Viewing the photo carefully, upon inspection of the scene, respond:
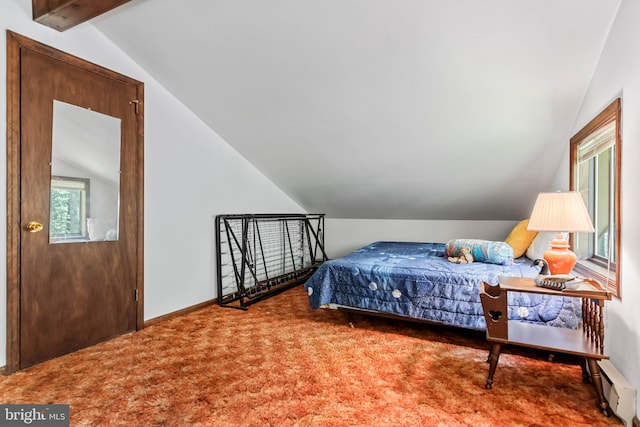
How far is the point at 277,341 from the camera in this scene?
254cm

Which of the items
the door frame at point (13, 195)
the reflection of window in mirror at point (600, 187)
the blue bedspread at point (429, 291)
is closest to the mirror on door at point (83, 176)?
the door frame at point (13, 195)

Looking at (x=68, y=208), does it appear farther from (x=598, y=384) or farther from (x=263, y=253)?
(x=598, y=384)

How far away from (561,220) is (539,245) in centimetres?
135

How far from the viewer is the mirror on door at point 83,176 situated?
7.51 ft

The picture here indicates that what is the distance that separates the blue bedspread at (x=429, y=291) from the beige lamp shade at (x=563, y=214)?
601 mm

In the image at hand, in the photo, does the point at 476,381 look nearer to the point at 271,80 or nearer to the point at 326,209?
the point at 271,80

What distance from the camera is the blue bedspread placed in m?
2.21

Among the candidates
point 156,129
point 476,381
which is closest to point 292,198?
point 156,129

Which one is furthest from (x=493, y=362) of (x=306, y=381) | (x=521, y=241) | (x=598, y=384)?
(x=521, y=241)

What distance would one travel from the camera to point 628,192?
1.63 m

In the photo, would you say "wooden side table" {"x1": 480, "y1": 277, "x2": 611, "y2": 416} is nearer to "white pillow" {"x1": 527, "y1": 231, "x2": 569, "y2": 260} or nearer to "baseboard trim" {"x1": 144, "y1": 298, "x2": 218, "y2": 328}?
"white pillow" {"x1": 527, "y1": 231, "x2": 569, "y2": 260}

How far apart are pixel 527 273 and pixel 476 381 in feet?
3.35

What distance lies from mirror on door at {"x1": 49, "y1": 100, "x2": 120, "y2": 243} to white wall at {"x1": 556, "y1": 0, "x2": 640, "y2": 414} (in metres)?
3.22

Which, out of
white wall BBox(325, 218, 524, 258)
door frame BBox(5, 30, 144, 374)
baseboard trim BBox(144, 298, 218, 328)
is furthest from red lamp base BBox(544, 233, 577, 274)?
door frame BBox(5, 30, 144, 374)
